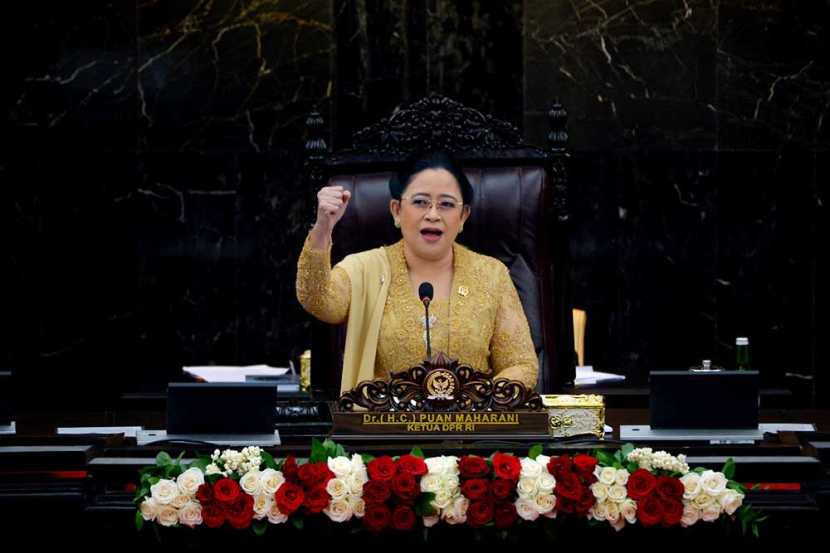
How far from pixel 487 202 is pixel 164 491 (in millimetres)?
1658

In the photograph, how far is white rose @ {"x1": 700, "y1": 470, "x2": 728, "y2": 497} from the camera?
231 centimetres

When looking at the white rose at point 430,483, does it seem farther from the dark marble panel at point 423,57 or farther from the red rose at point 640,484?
the dark marble panel at point 423,57

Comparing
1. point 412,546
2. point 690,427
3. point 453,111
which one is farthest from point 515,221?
point 412,546

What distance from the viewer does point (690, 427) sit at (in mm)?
2637

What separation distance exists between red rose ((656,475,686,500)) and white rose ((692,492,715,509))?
27mm

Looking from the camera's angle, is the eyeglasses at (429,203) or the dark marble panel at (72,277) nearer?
the eyeglasses at (429,203)

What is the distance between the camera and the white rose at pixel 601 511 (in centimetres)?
229

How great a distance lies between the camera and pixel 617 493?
229cm

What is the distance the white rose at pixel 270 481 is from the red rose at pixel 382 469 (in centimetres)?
16

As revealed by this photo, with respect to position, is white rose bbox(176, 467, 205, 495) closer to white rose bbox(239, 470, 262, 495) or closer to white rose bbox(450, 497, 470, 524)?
white rose bbox(239, 470, 262, 495)

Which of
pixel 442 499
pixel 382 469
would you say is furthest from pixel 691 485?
pixel 382 469

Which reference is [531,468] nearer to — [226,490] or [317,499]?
→ [317,499]

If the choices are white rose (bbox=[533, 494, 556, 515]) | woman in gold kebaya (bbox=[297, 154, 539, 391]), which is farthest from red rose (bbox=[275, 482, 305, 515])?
woman in gold kebaya (bbox=[297, 154, 539, 391])

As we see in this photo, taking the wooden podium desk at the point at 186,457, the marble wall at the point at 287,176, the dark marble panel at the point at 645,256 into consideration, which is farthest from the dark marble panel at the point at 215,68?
the wooden podium desk at the point at 186,457
